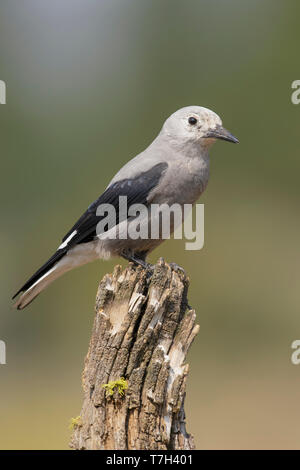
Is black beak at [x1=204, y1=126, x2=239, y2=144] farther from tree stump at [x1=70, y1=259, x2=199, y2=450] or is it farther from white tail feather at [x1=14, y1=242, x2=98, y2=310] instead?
tree stump at [x1=70, y1=259, x2=199, y2=450]

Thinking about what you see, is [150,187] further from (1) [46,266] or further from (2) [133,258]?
(1) [46,266]

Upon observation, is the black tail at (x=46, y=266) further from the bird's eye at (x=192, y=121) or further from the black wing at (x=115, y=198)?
the bird's eye at (x=192, y=121)

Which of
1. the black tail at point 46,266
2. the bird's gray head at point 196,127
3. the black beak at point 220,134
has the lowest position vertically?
the black tail at point 46,266

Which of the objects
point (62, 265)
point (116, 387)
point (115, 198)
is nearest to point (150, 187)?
point (115, 198)

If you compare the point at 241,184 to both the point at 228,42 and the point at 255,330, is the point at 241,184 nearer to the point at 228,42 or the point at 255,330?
the point at 255,330

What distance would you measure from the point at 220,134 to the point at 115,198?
2.91 ft

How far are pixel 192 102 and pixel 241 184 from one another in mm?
1713

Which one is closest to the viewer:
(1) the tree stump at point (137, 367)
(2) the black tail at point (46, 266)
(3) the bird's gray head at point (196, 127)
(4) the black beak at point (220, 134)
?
(1) the tree stump at point (137, 367)

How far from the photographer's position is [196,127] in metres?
4.74

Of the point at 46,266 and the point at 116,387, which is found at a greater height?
the point at 46,266

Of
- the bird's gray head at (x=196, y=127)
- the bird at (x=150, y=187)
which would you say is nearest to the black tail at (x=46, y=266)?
the bird at (x=150, y=187)

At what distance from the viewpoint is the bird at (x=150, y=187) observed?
15.2 feet
